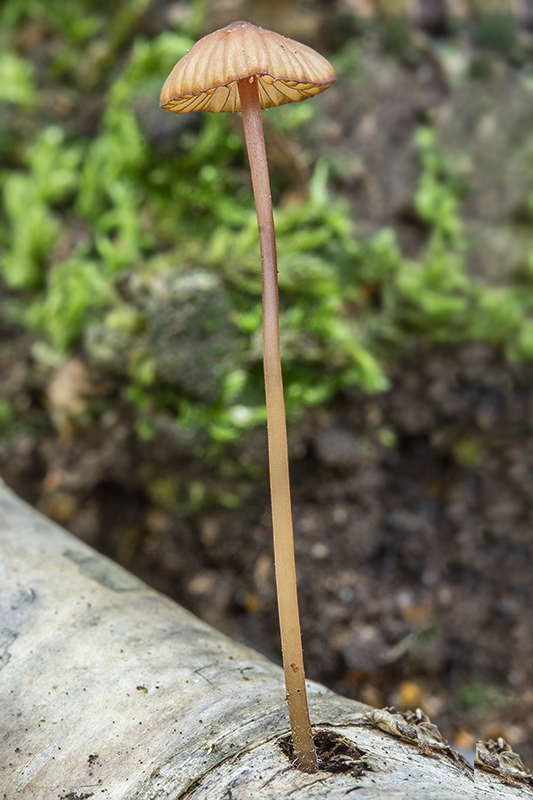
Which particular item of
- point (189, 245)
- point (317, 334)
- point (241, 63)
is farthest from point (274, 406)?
point (189, 245)

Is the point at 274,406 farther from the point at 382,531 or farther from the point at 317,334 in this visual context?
the point at 382,531

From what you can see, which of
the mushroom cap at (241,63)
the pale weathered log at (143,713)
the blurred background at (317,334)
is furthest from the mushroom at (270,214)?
the blurred background at (317,334)

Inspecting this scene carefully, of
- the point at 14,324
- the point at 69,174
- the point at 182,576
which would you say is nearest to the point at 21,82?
the point at 69,174

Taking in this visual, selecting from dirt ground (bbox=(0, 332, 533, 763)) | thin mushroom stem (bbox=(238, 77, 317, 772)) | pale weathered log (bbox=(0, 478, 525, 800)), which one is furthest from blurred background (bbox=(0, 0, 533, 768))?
thin mushroom stem (bbox=(238, 77, 317, 772))

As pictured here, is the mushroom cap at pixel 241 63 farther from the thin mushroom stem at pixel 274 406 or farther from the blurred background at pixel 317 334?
the blurred background at pixel 317 334

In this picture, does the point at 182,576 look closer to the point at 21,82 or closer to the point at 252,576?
the point at 252,576

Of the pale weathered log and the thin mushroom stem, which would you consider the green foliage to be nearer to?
the pale weathered log
